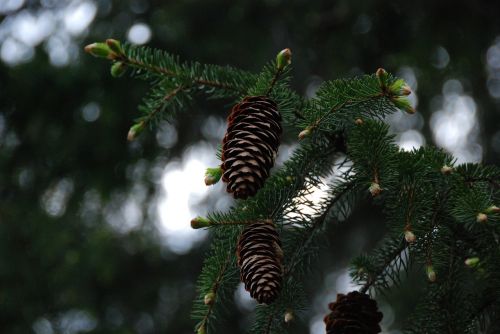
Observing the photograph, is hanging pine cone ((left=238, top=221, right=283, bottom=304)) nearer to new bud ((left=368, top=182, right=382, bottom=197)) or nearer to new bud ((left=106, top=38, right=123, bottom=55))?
Answer: new bud ((left=368, top=182, right=382, bottom=197))

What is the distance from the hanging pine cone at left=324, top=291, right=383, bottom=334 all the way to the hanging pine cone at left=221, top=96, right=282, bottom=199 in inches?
11.5

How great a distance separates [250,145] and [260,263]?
0.23m

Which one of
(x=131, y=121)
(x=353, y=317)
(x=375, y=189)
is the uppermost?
(x=131, y=121)

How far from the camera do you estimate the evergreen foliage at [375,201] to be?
47.9 inches

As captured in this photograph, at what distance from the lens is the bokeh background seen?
321 cm

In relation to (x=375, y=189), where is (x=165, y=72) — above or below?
above

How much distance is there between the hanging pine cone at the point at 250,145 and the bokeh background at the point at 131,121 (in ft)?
6.54

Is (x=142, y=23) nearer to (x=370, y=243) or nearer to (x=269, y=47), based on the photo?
(x=269, y=47)

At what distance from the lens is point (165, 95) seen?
1.42m

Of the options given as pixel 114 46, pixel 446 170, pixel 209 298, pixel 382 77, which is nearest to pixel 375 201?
pixel 446 170

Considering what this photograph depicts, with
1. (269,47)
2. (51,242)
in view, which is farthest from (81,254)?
(269,47)

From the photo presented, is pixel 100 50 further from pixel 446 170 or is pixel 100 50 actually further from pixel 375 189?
pixel 446 170

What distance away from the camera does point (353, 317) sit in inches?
47.0

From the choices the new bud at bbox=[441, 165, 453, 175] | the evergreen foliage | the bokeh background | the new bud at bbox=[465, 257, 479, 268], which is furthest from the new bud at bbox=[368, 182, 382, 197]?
the bokeh background
